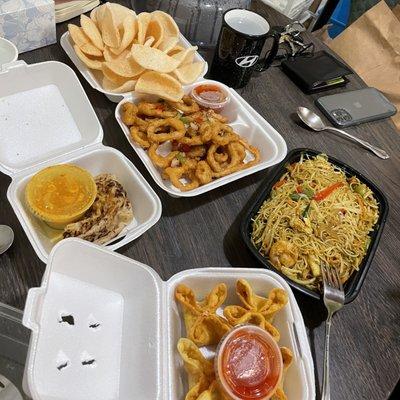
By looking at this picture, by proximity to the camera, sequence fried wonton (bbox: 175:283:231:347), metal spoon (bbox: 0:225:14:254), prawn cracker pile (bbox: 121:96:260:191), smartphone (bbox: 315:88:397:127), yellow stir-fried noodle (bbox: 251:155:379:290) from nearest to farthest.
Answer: fried wonton (bbox: 175:283:231:347) → metal spoon (bbox: 0:225:14:254) → yellow stir-fried noodle (bbox: 251:155:379:290) → prawn cracker pile (bbox: 121:96:260:191) → smartphone (bbox: 315:88:397:127)

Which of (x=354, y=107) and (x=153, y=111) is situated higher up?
(x=354, y=107)

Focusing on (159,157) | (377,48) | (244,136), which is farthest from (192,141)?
(377,48)

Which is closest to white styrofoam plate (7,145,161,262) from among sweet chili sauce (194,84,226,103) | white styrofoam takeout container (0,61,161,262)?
white styrofoam takeout container (0,61,161,262)

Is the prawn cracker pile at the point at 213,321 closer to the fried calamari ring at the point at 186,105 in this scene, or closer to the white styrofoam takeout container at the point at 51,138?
the white styrofoam takeout container at the point at 51,138

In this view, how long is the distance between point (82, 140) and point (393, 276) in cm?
97

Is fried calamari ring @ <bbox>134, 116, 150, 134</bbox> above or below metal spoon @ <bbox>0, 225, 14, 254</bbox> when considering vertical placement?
above

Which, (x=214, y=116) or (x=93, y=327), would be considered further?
(x=214, y=116)

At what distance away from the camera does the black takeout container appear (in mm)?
921

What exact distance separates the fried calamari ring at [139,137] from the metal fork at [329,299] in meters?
0.60

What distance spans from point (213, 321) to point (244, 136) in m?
0.71

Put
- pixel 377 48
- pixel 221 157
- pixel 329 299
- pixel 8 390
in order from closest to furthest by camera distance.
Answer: pixel 8 390 < pixel 329 299 < pixel 221 157 < pixel 377 48

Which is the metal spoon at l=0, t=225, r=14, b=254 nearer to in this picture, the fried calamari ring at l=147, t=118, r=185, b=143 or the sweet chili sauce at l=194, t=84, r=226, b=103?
the fried calamari ring at l=147, t=118, r=185, b=143

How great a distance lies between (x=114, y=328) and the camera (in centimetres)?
79

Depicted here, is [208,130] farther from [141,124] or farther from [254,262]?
[254,262]
